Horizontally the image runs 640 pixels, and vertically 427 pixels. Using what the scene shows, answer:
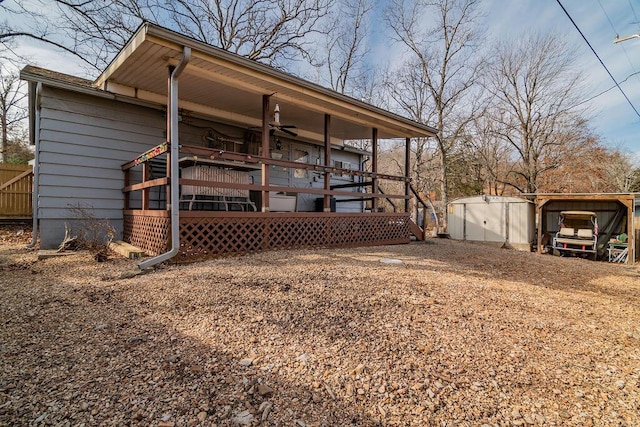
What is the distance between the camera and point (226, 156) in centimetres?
526

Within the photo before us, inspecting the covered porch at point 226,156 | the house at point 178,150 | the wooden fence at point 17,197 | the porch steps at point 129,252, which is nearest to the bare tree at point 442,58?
the covered porch at point 226,156

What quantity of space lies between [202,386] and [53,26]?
580 inches

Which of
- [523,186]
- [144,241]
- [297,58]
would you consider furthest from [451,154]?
[144,241]

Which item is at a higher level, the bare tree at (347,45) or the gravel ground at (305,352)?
the bare tree at (347,45)

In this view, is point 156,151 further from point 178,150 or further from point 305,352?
point 305,352

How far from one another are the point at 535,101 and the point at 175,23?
67.8ft

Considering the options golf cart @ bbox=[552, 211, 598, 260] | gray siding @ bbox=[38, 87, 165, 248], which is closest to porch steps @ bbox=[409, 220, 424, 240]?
golf cart @ bbox=[552, 211, 598, 260]

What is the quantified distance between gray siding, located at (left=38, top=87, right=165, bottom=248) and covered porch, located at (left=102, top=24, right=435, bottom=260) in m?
0.34

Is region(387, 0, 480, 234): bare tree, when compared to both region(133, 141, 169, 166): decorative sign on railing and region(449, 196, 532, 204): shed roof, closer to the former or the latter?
region(449, 196, 532, 204): shed roof

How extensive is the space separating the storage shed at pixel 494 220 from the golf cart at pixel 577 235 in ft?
3.20

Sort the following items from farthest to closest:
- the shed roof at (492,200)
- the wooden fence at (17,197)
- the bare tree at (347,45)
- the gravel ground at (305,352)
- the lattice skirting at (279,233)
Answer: the bare tree at (347,45) → the shed roof at (492,200) → the wooden fence at (17,197) → the lattice skirting at (279,233) → the gravel ground at (305,352)

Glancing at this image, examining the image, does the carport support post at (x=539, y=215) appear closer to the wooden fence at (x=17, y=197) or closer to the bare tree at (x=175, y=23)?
the bare tree at (x=175, y=23)

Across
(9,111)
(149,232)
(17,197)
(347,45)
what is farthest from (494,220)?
(9,111)

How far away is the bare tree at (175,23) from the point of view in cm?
1030
